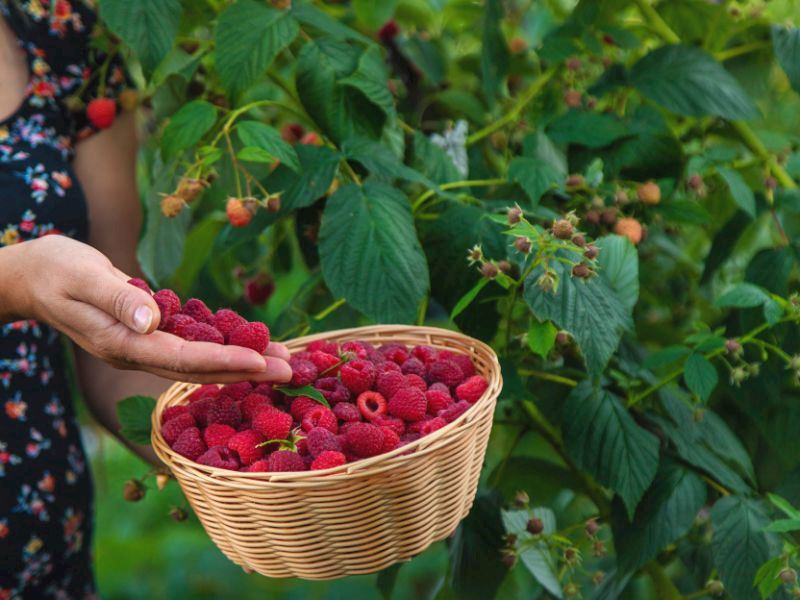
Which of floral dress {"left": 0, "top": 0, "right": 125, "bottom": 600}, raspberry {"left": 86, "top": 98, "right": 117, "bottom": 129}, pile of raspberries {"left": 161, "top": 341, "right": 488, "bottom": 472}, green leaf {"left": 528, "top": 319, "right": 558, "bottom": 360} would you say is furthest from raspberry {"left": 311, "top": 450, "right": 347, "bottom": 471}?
raspberry {"left": 86, "top": 98, "right": 117, "bottom": 129}

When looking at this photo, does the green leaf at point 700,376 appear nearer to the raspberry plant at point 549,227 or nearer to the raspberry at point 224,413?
the raspberry plant at point 549,227

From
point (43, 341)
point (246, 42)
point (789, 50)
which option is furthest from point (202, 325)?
point (789, 50)

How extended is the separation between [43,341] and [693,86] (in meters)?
0.84

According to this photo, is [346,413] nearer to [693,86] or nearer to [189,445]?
[189,445]

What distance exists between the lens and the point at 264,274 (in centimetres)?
131

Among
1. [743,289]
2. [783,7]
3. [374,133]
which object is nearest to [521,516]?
[743,289]

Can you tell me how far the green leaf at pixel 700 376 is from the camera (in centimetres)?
90

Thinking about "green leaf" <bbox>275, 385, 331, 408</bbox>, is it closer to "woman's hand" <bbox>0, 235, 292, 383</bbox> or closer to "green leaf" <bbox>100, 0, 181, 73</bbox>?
"woman's hand" <bbox>0, 235, 292, 383</bbox>

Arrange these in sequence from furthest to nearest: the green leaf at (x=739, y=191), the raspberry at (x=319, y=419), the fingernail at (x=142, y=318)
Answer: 1. the green leaf at (x=739, y=191)
2. the raspberry at (x=319, y=419)
3. the fingernail at (x=142, y=318)

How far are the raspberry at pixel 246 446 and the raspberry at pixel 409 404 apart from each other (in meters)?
0.13

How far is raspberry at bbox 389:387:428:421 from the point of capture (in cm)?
81

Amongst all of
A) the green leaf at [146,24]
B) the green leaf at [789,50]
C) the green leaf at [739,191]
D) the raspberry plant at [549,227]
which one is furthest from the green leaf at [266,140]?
the green leaf at [789,50]

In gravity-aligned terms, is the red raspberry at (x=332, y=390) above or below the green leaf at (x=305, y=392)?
below

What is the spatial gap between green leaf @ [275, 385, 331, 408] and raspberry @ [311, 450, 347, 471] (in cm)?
8
